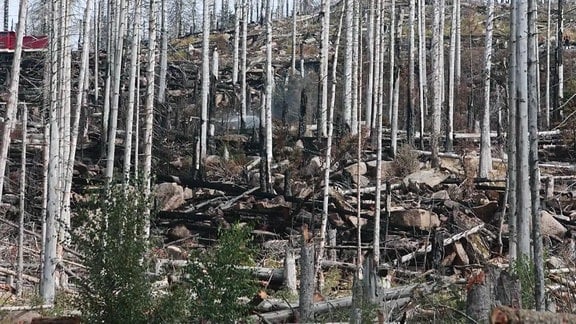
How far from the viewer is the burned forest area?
8.01m

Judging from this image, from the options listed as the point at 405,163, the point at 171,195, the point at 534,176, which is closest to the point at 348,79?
the point at 405,163

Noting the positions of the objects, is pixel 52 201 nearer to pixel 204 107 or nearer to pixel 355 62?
pixel 204 107

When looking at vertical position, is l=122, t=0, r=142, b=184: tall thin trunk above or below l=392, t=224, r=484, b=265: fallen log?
above

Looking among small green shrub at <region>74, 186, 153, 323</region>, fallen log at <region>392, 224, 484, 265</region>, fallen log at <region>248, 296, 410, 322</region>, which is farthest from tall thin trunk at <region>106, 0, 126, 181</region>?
small green shrub at <region>74, 186, 153, 323</region>

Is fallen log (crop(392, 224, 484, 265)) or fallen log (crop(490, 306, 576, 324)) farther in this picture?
fallen log (crop(392, 224, 484, 265))

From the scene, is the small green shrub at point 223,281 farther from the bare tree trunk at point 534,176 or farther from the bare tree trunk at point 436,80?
the bare tree trunk at point 436,80

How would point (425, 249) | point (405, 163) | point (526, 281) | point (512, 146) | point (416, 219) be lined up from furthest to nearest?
1. point (405, 163)
2. point (416, 219)
3. point (425, 249)
4. point (512, 146)
5. point (526, 281)

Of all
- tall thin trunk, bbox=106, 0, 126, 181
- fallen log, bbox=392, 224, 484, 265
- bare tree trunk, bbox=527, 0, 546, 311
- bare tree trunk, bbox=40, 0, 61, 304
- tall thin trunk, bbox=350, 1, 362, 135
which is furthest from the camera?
tall thin trunk, bbox=350, 1, 362, 135

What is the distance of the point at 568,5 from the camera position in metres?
52.3

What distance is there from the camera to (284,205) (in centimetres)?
1689

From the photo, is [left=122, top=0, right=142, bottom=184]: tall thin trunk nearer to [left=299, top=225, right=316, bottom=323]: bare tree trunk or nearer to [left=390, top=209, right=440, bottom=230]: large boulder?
[left=390, top=209, right=440, bottom=230]: large boulder

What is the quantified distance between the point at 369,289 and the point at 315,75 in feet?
77.3

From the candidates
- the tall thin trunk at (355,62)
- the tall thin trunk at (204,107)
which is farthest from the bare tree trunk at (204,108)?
the tall thin trunk at (355,62)

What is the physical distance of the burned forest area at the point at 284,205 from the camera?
26.3ft
